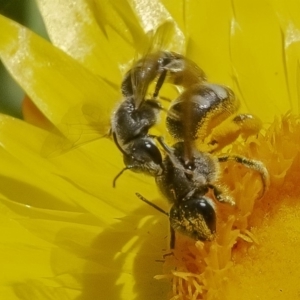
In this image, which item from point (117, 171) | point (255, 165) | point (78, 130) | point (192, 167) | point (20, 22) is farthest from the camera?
point (20, 22)

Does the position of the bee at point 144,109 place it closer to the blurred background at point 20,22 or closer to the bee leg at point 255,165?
the bee leg at point 255,165

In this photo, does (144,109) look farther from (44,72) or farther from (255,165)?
(44,72)

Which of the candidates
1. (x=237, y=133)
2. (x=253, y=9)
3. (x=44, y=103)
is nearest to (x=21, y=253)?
(x=44, y=103)

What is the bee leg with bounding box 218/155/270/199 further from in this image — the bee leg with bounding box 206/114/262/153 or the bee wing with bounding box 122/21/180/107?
the bee wing with bounding box 122/21/180/107

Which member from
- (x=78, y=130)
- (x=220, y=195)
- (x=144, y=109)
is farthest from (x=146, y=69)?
(x=220, y=195)

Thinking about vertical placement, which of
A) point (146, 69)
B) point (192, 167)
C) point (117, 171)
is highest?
point (146, 69)

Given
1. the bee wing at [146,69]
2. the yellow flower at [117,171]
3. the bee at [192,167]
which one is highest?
the bee wing at [146,69]

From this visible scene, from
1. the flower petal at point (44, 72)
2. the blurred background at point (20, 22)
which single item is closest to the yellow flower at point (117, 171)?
the flower petal at point (44, 72)
